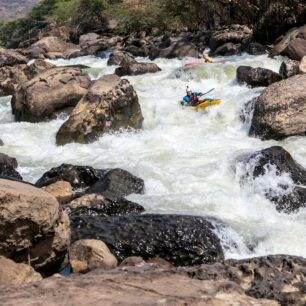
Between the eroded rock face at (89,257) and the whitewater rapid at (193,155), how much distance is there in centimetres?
149

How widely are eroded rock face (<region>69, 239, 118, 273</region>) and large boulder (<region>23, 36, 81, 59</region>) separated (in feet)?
74.1

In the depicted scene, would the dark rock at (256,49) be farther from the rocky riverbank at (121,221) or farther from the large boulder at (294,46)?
the rocky riverbank at (121,221)

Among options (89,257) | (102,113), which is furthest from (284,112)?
(89,257)

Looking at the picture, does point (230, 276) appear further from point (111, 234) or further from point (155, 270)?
point (111, 234)

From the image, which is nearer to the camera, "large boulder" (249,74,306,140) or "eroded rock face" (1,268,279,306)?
"eroded rock face" (1,268,279,306)

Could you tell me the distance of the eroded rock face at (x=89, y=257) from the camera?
4918mm

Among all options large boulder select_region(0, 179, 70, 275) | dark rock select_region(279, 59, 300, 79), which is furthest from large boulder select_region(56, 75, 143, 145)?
large boulder select_region(0, 179, 70, 275)

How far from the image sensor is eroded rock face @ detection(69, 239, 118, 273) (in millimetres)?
4918

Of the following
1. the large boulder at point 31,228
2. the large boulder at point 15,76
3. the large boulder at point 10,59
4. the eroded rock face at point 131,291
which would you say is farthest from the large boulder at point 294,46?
the eroded rock face at point 131,291

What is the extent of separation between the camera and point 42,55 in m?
27.8

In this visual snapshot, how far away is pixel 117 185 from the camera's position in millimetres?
7824

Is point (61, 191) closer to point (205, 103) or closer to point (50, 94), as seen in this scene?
point (50, 94)

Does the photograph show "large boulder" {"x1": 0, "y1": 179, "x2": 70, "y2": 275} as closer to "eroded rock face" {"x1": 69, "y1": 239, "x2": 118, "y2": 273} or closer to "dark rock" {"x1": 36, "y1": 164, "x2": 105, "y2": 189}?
"eroded rock face" {"x1": 69, "y1": 239, "x2": 118, "y2": 273}

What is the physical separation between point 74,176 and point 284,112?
4372mm
